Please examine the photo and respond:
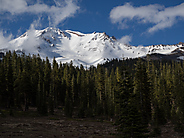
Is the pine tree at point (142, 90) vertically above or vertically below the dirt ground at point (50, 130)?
above

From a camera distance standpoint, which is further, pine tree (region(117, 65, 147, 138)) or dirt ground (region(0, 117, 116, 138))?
dirt ground (region(0, 117, 116, 138))

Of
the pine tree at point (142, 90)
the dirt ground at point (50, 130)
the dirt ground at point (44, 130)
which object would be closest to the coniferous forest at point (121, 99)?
the pine tree at point (142, 90)

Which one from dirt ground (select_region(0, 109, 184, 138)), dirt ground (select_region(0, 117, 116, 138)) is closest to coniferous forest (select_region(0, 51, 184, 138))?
dirt ground (select_region(0, 109, 184, 138))

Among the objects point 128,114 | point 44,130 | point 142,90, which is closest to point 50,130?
point 44,130

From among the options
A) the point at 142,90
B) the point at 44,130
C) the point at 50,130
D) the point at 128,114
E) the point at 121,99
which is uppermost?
the point at 142,90

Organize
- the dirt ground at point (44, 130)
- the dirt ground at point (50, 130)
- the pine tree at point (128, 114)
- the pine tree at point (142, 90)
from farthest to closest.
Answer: the pine tree at point (142, 90), the dirt ground at point (50, 130), the dirt ground at point (44, 130), the pine tree at point (128, 114)

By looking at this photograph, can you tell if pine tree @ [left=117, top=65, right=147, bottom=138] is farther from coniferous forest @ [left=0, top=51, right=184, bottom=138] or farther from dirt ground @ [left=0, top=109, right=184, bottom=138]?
dirt ground @ [left=0, top=109, right=184, bottom=138]

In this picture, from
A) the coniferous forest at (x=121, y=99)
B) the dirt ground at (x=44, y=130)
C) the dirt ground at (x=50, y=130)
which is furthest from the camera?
the dirt ground at (x=50, y=130)

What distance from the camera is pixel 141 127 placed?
60.9 feet

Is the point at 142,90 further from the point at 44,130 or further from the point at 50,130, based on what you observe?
the point at 44,130

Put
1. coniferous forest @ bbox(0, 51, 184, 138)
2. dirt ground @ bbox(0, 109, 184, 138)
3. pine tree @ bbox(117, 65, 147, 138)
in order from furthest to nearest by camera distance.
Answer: dirt ground @ bbox(0, 109, 184, 138), coniferous forest @ bbox(0, 51, 184, 138), pine tree @ bbox(117, 65, 147, 138)

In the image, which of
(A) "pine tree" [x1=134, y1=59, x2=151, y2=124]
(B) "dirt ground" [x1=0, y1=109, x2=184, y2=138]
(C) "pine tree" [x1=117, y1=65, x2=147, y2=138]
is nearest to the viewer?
(C) "pine tree" [x1=117, y1=65, x2=147, y2=138]

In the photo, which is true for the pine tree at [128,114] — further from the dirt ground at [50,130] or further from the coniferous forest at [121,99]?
the dirt ground at [50,130]

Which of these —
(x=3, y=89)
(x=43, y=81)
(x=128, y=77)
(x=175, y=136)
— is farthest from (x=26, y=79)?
(x=175, y=136)
